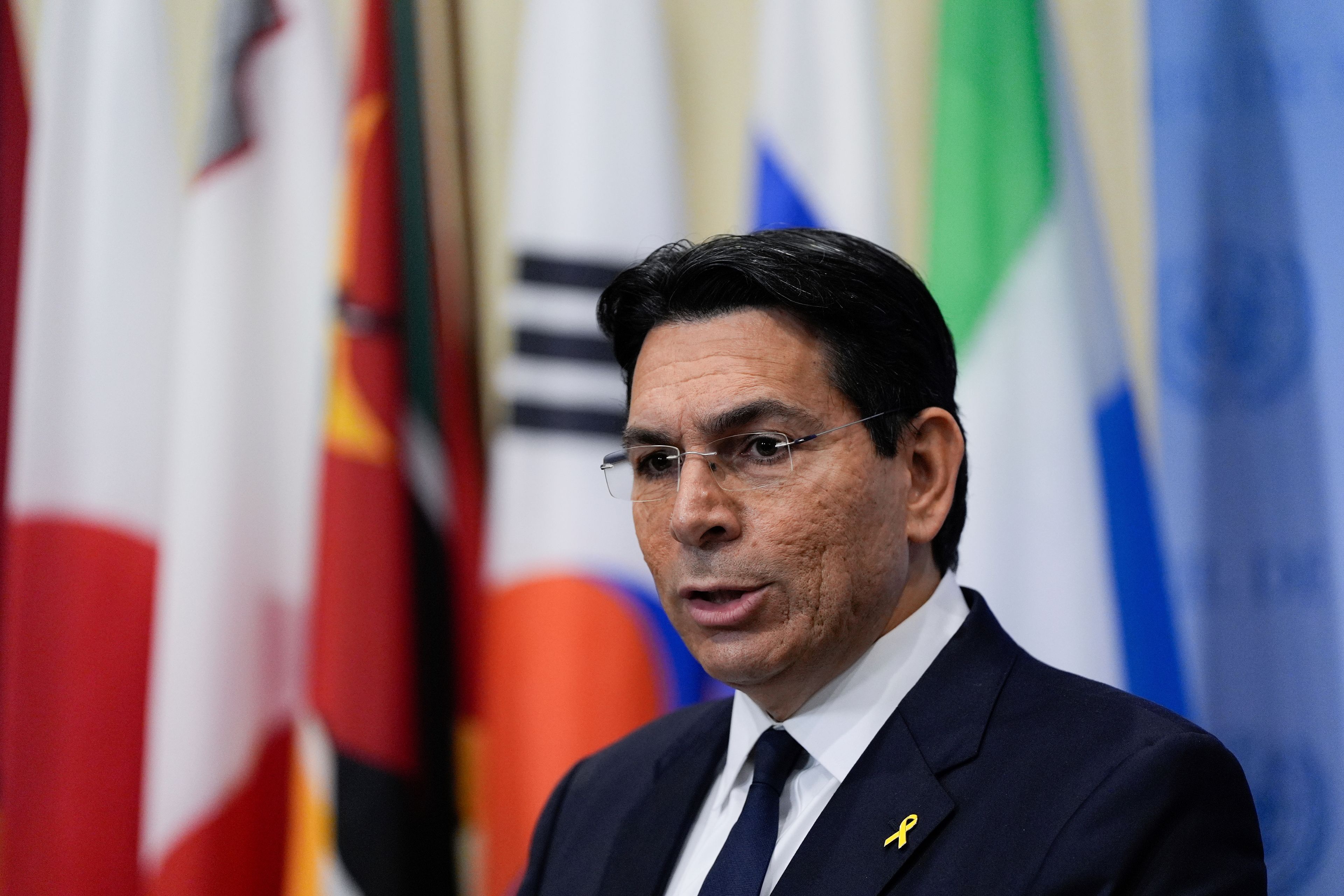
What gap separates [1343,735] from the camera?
2115 millimetres

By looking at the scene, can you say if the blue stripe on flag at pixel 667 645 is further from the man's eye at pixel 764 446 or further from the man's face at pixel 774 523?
the man's eye at pixel 764 446

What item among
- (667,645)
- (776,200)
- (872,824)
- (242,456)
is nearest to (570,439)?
(667,645)

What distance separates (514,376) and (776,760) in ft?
4.53

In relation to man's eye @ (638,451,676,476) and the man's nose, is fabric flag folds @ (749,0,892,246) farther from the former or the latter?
the man's nose

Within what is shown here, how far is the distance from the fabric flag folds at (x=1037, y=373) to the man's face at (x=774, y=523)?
2.95ft

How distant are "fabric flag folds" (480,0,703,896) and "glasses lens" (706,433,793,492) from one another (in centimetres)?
111

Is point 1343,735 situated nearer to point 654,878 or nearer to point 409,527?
point 654,878

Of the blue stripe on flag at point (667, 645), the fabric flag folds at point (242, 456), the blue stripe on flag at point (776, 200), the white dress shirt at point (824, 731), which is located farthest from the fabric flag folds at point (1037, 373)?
the fabric flag folds at point (242, 456)

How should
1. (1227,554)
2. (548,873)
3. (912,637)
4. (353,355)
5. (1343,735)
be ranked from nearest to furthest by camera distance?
(912,637), (548,873), (1343,735), (1227,554), (353,355)

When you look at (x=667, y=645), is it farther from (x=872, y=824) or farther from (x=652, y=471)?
(x=872, y=824)

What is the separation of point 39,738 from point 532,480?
1.33m

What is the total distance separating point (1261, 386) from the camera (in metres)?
2.25

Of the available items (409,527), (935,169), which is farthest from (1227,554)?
(409,527)

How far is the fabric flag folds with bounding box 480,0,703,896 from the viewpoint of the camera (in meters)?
2.58
